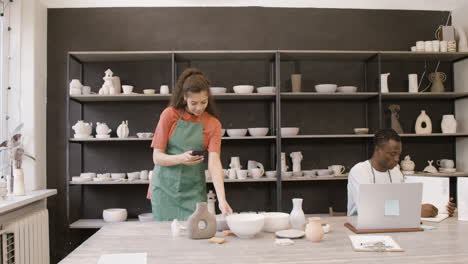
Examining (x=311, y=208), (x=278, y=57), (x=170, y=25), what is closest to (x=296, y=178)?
(x=311, y=208)

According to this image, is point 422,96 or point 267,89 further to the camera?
point 422,96

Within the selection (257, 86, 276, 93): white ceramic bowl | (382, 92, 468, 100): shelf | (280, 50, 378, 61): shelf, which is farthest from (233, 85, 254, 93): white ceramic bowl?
(382, 92, 468, 100): shelf

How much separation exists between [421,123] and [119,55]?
3.16m

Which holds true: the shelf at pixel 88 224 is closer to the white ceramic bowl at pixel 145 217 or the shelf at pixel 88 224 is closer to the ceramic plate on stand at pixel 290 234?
the white ceramic bowl at pixel 145 217

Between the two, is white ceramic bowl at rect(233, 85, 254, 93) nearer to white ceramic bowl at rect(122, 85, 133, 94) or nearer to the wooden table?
white ceramic bowl at rect(122, 85, 133, 94)

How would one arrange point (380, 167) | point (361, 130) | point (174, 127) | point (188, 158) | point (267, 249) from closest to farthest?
point (267, 249) < point (188, 158) < point (174, 127) < point (380, 167) < point (361, 130)

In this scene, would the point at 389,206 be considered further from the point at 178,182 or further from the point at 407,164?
the point at 407,164

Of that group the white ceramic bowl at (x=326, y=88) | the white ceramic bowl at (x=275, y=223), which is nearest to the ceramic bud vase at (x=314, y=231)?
the white ceramic bowl at (x=275, y=223)

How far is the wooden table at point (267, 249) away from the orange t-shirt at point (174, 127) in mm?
640

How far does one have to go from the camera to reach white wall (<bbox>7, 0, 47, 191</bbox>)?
3.71 m

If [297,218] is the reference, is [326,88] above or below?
above

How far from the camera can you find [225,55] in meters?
3.98

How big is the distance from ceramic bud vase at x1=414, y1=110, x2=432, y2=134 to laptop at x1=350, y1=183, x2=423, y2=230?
8.02 ft

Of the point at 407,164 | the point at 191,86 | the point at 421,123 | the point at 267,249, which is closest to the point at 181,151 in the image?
the point at 191,86
